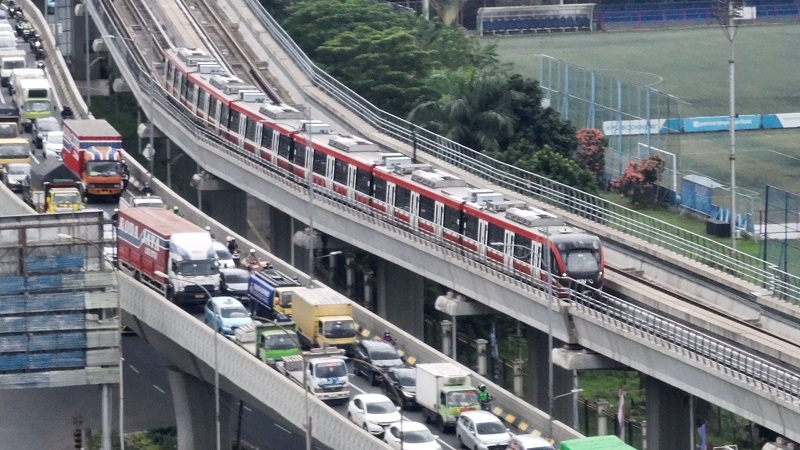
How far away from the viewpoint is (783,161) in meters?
119

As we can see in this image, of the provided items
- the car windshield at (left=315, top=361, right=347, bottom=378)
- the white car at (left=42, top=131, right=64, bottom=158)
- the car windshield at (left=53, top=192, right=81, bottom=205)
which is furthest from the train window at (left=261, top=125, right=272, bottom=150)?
the car windshield at (left=315, top=361, right=347, bottom=378)

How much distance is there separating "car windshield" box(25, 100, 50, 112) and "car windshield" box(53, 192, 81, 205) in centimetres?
2004

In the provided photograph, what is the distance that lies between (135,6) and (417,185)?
155 feet

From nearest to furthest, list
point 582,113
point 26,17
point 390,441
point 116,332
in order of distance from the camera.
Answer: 1. point 390,441
2. point 116,332
3. point 582,113
4. point 26,17

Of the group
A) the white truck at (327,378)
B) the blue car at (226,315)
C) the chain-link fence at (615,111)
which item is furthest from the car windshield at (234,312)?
the chain-link fence at (615,111)

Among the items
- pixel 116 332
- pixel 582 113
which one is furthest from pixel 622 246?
pixel 582 113

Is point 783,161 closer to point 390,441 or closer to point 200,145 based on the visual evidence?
point 200,145

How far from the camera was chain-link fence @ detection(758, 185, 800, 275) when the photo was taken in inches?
3305

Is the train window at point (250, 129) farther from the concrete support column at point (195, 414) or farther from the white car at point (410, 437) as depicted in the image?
the white car at point (410, 437)

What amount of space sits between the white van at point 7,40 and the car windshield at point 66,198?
34093mm

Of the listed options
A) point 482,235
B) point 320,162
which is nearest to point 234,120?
point 320,162

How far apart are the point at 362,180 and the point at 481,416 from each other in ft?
85.7

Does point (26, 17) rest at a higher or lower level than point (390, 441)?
higher

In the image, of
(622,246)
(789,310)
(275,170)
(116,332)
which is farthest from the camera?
(275,170)
